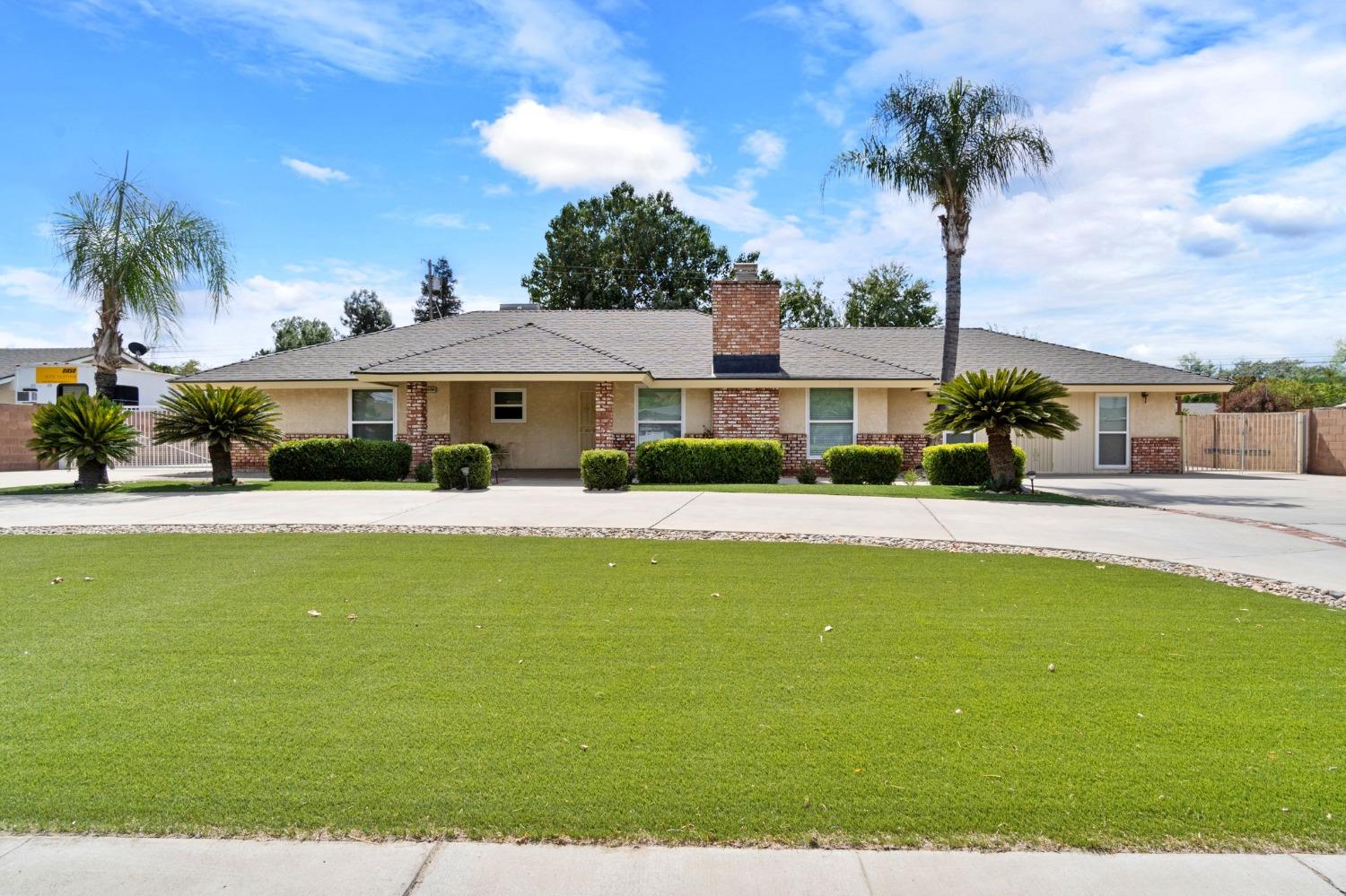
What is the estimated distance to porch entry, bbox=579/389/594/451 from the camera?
71.9ft

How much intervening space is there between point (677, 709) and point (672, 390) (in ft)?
53.3

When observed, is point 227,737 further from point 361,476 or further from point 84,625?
point 361,476

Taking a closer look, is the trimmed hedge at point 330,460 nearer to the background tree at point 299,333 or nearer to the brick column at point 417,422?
the brick column at point 417,422

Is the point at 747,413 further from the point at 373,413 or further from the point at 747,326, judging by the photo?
the point at 373,413

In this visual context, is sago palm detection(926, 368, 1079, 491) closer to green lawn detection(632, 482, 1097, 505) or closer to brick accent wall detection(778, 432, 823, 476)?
green lawn detection(632, 482, 1097, 505)

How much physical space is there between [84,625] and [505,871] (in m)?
4.66

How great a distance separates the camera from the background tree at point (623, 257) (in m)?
44.6

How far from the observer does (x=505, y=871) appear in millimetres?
2889

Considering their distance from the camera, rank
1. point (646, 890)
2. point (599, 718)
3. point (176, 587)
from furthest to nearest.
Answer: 1. point (176, 587)
2. point (599, 718)
3. point (646, 890)

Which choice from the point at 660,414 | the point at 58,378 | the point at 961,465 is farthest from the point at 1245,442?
the point at 58,378

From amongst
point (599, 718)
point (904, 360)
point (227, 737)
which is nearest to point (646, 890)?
point (599, 718)

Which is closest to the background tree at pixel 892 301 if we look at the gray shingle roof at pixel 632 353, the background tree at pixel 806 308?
the background tree at pixel 806 308

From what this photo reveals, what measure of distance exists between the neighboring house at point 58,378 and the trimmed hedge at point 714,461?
73.4ft

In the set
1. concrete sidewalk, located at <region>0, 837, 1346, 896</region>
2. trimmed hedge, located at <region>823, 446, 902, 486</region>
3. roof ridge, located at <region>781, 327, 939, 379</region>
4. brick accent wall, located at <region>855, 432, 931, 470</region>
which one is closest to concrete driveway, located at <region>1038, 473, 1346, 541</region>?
brick accent wall, located at <region>855, 432, 931, 470</region>
